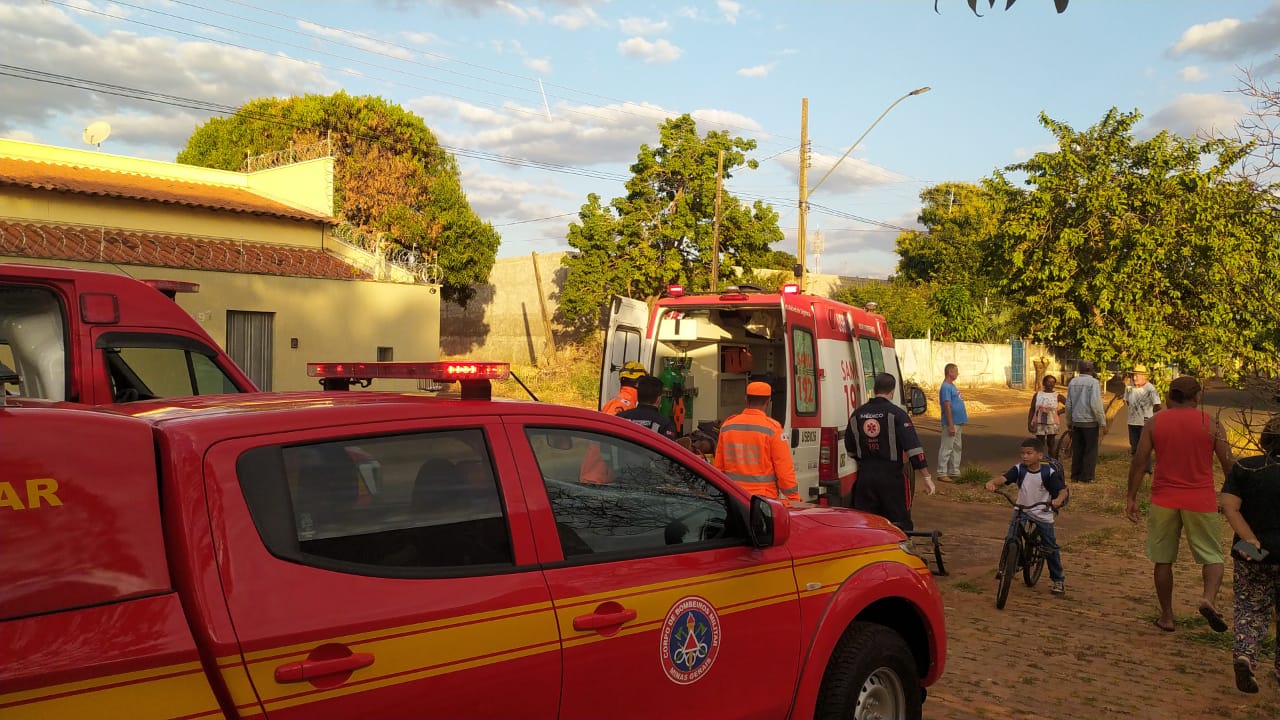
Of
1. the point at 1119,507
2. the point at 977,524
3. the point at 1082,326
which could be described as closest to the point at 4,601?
the point at 977,524

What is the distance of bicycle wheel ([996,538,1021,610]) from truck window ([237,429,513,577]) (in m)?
5.87

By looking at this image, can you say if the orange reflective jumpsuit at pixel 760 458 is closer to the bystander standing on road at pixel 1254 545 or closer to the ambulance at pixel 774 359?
the ambulance at pixel 774 359

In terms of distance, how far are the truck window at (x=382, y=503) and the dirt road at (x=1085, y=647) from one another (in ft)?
11.0

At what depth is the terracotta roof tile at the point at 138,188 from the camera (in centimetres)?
2264

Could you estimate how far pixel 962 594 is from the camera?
8.40m

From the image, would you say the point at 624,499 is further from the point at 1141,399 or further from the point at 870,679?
the point at 1141,399

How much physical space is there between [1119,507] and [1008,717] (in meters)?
8.64

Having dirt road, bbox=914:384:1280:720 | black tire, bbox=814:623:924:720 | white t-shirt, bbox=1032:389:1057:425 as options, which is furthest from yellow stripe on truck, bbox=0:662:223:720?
white t-shirt, bbox=1032:389:1057:425

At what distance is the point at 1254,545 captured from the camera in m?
5.97

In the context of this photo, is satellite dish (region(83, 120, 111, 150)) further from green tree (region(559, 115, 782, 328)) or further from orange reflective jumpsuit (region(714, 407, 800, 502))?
orange reflective jumpsuit (region(714, 407, 800, 502))

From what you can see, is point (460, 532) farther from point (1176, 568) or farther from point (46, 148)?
point (46, 148)

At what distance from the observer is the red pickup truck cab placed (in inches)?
91.7

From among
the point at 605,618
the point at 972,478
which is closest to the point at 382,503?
the point at 605,618

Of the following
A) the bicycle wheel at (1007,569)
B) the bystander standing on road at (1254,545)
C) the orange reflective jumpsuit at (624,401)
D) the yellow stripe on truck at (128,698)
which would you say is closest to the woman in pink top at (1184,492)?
the bystander standing on road at (1254,545)
